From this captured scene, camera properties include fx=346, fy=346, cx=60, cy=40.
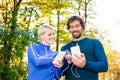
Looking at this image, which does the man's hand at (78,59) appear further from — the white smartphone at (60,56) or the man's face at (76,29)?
the man's face at (76,29)

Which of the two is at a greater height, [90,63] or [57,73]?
[90,63]

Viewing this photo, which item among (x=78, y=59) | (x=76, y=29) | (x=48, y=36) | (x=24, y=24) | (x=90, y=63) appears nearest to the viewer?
Result: (x=78, y=59)

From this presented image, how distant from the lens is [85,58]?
420cm

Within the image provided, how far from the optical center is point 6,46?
11.1 meters

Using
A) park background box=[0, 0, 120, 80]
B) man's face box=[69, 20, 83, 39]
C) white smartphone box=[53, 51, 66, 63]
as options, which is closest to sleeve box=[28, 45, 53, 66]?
white smartphone box=[53, 51, 66, 63]

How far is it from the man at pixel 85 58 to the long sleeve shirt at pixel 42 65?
6.4 inches

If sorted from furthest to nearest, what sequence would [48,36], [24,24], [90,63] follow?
[24,24] < [48,36] < [90,63]

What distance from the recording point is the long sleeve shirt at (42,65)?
4.33m

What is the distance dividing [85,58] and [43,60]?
1.72 feet

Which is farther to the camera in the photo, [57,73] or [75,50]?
[57,73]

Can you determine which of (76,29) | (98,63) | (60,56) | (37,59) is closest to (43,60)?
(37,59)

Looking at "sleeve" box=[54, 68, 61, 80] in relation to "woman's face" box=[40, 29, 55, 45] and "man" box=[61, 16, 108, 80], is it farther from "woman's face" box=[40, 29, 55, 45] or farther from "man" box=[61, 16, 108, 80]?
"woman's face" box=[40, 29, 55, 45]

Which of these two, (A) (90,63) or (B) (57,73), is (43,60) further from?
(A) (90,63)

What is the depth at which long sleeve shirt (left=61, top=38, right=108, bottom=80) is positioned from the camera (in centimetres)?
425
